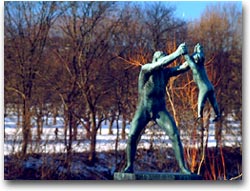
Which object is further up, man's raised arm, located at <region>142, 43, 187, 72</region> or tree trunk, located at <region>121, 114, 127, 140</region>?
man's raised arm, located at <region>142, 43, 187, 72</region>

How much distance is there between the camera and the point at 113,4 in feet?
42.6

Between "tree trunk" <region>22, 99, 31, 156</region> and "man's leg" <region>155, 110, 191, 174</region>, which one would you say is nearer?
"man's leg" <region>155, 110, 191, 174</region>

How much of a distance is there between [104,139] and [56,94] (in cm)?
135

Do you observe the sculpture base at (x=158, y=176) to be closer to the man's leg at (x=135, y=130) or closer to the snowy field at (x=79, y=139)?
the man's leg at (x=135, y=130)

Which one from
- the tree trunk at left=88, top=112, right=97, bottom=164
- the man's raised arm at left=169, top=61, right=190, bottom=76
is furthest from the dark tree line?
the man's raised arm at left=169, top=61, right=190, bottom=76

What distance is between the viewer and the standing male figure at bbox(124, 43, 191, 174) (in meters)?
5.92

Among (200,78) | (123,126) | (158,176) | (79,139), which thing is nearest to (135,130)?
(158,176)

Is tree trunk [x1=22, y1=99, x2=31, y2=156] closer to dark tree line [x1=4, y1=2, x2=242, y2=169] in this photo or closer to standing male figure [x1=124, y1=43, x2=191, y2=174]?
dark tree line [x1=4, y1=2, x2=242, y2=169]

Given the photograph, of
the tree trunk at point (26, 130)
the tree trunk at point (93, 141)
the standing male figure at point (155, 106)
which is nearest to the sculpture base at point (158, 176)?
the standing male figure at point (155, 106)

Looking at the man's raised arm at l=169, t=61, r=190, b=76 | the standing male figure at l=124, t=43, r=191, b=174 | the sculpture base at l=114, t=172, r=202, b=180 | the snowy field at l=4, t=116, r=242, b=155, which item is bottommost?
the sculpture base at l=114, t=172, r=202, b=180

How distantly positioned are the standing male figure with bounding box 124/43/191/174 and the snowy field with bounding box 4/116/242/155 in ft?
19.0

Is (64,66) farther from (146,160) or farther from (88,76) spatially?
(146,160)

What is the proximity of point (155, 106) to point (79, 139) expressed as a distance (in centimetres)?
760

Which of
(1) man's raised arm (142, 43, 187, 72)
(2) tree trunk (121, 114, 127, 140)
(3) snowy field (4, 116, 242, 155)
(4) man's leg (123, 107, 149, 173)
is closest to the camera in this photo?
(1) man's raised arm (142, 43, 187, 72)
